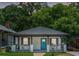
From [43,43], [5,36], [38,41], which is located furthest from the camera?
[43,43]

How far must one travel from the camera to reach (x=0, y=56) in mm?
153000

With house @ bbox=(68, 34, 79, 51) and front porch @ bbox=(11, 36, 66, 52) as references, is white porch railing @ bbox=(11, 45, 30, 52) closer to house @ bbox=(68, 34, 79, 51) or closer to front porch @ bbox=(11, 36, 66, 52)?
front porch @ bbox=(11, 36, 66, 52)

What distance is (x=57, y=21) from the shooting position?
503 feet

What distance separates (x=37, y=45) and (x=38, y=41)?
0.47 ft

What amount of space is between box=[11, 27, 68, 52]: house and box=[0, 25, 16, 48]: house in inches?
8.4

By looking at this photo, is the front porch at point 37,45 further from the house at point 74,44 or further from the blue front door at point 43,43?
the house at point 74,44

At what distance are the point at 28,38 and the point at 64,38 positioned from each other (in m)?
1.28

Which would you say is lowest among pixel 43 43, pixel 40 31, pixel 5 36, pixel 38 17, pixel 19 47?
pixel 19 47

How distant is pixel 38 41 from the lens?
506ft

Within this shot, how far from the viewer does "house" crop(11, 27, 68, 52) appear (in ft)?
504

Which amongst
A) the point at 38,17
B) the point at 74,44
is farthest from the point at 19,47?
the point at 74,44

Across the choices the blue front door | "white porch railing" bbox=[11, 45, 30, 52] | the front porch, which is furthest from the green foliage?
the blue front door

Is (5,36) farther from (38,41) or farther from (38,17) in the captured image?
(38,17)

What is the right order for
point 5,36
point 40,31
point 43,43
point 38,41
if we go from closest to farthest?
point 40,31
point 5,36
point 38,41
point 43,43
